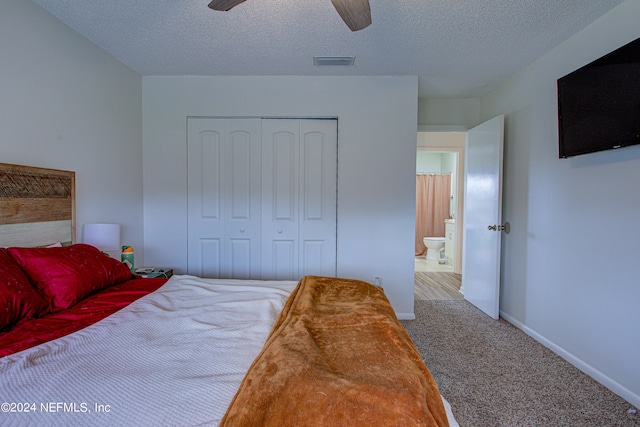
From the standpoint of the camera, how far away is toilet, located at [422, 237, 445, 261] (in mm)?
5738

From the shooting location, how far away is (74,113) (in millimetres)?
2178

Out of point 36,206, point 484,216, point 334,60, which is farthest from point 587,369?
point 36,206

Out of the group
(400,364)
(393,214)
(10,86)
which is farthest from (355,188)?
(10,86)

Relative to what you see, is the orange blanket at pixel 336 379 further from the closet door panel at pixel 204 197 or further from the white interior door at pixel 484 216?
the white interior door at pixel 484 216

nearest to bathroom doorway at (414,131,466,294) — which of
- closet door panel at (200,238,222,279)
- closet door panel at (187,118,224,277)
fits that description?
closet door panel at (187,118,224,277)

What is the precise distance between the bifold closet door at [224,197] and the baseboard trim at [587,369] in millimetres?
2646

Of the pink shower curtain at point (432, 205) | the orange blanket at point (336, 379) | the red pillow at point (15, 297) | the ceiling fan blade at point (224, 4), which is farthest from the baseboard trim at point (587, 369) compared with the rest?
the pink shower curtain at point (432, 205)

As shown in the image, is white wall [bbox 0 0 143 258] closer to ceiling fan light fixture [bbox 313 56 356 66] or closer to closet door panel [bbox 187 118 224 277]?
closet door panel [bbox 187 118 224 277]

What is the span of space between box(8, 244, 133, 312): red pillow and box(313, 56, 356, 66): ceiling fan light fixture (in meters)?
2.33

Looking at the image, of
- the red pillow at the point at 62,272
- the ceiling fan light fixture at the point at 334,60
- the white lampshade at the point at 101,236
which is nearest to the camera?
the red pillow at the point at 62,272

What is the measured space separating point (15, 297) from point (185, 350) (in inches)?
33.9

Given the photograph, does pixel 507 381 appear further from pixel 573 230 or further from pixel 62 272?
pixel 62 272

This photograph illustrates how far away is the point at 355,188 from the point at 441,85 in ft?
4.97

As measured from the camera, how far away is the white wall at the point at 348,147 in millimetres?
2996
